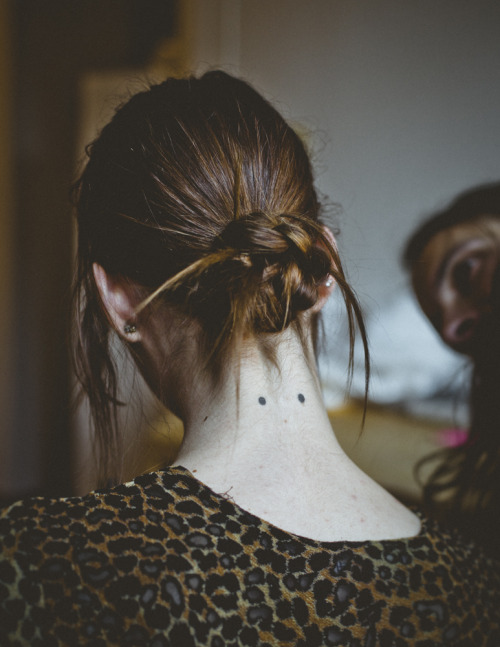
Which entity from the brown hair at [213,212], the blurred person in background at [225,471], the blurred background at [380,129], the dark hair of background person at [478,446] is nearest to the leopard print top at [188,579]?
the blurred person in background at [225,471]

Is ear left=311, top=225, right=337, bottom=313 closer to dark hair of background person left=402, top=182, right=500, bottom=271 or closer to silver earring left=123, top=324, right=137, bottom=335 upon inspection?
silver earring left=123, top=324, right=137, bottom=335

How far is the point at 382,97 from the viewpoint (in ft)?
5.01

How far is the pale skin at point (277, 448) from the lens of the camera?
1.97ft

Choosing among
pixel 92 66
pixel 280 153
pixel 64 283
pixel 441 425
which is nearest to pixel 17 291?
pixel 64 283

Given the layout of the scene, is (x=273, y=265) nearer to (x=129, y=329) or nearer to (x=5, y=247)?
(x=129, y=329)

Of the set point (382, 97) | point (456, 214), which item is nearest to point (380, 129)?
point (382, 97)

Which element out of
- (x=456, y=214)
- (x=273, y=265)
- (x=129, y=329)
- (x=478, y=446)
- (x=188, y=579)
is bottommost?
(x=478, y=446)

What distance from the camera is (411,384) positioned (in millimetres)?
1519

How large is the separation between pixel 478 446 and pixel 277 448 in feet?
3.31

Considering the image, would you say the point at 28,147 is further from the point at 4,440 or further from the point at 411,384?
the point at 411,384

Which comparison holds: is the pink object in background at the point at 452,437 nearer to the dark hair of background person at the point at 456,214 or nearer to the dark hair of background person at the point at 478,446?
the dark hair of background person at the point at 478,446

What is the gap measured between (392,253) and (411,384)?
14.9 inches

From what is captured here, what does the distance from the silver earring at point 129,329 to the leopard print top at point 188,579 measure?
0.81 feet

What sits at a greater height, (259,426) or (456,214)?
(456,214)
